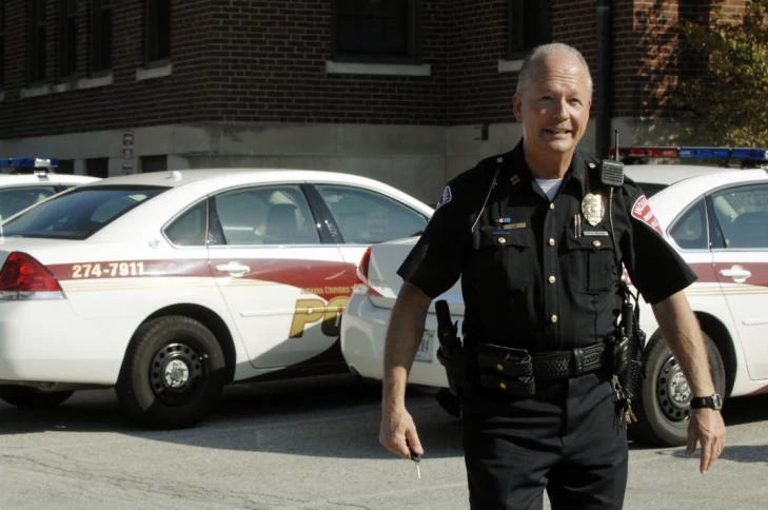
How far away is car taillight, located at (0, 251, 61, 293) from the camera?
8.55m

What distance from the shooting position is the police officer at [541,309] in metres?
4.07

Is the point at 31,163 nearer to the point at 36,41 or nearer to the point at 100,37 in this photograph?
the point at 100,37

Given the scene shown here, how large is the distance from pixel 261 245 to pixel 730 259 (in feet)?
9.23

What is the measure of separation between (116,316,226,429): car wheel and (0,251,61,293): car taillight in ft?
2.00

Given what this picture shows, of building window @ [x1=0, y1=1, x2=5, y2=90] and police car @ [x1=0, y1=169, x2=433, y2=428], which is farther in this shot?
building window @ [x1=0, y1=1, x2=5, y2=90]

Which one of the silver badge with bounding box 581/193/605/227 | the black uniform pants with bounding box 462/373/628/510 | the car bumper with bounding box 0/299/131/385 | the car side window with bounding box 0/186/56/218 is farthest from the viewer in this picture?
the car side window with bounding box 0/186/56/218

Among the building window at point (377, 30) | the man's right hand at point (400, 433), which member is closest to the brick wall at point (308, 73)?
the building window at point (377, 30)

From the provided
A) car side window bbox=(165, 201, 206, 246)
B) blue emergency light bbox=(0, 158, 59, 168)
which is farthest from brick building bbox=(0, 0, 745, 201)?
car side window bbox=(165, 201, 206, 246)

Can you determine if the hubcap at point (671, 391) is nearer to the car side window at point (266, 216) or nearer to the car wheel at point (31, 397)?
the car side window at point (266, 216)

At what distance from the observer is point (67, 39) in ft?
79.6

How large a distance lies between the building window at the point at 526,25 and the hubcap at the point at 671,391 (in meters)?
10.5

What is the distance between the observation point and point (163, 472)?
7809mm

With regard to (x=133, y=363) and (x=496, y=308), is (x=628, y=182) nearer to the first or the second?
(x=496, y=308)

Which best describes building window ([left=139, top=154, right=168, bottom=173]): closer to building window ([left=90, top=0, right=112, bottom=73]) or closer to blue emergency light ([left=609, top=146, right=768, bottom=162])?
building window ([left=90, top=0, right=112, bottom=73])
